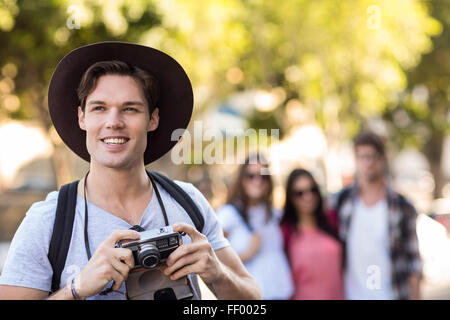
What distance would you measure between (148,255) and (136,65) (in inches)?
19.9

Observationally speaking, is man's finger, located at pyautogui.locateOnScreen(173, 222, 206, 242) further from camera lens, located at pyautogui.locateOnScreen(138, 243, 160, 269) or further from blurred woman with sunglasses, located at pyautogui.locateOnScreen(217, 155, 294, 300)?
blurred woman with sunglasses, located at pyautogui.locateOnScreen(217, 155, 294, 300)

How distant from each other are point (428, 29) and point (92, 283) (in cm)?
905

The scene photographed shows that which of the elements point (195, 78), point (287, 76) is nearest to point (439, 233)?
point (195, 78)

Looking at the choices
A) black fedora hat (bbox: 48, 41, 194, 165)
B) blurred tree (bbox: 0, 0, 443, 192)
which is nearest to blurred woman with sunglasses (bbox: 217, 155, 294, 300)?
blurred tree (bbox: 0, 0, 443, 192)

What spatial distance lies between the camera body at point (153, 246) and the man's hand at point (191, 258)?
1 centimetres

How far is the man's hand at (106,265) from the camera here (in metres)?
1.16

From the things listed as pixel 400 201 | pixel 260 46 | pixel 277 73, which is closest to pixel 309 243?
pixel 400 201

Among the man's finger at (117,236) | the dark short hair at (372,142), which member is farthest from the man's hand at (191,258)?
the dark short hair at (372,142)

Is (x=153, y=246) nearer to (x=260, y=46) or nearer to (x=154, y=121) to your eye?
(x=154, y=121)

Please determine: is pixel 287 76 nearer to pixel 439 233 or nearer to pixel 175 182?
pixel 439 233

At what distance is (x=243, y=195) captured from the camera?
3.20 metres

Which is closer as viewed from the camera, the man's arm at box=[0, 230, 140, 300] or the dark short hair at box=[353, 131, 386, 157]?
the man's arm at box=[0, 230, 140, 300]

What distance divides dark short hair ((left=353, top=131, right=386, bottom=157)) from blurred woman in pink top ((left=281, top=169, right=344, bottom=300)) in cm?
38

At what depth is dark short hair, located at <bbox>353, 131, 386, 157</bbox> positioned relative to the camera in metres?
3.27
